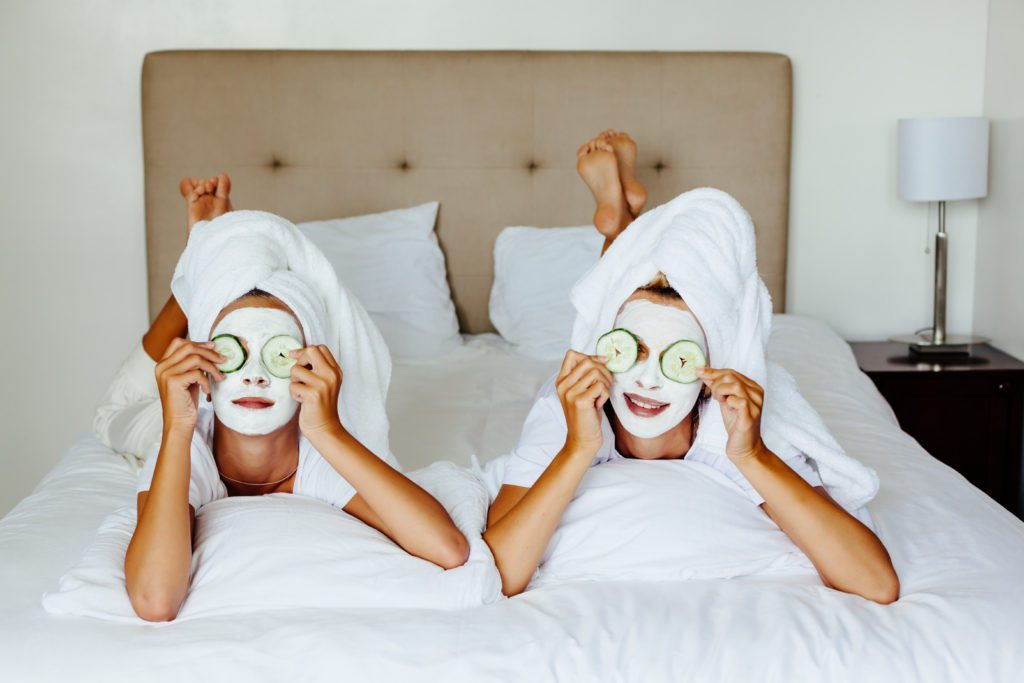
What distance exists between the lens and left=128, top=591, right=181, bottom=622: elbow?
1.34 meters

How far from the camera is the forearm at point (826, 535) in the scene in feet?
4.65

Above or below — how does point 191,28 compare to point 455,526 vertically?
above

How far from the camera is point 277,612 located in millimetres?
1370

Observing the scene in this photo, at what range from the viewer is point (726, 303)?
5.10 feet

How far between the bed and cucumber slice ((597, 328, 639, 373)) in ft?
0.95

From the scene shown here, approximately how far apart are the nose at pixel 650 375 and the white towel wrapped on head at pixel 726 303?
4.1 inches

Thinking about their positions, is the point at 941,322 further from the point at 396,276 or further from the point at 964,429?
the point at 396,276

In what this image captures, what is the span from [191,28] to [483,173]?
0.92 metres

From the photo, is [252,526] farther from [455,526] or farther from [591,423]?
[591,423]

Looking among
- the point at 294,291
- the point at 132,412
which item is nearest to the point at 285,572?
the point at 294,291

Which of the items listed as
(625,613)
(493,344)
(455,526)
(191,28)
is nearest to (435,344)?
(493,344)

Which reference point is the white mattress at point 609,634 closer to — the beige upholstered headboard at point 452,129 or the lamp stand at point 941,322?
the lamp stand at point 941,322

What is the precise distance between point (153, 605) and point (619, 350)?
67cm

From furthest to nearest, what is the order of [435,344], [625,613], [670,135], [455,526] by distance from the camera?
[670,135] → [435,344] → [455,526] → [625,613]
